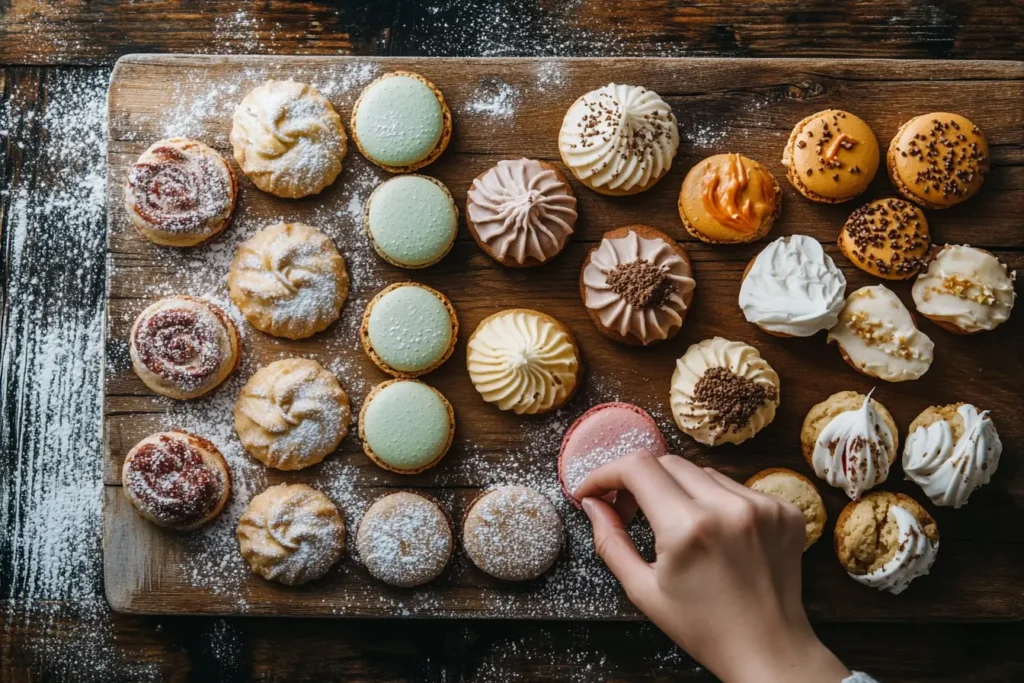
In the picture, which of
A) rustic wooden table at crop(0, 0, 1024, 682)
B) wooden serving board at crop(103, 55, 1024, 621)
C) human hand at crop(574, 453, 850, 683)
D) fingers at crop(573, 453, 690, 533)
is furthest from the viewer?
rustic wooden table at crop(0, 0, 1024, 682)

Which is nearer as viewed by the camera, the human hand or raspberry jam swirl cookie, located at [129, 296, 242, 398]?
the human hand

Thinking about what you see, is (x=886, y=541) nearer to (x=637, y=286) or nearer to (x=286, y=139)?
(x=637, y=286)

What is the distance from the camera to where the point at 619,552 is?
213 centimetres

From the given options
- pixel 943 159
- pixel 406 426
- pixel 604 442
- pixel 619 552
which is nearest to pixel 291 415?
pixel 406 426

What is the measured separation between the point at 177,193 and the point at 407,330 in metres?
0.86

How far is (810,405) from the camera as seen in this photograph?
2.73 m

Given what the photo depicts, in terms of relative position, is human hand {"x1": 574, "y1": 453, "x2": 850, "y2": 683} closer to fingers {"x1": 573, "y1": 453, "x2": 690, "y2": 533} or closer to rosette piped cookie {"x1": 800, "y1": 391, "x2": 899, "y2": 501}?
fingers {"x1": 573, "y1": 453, "x2": 690, "y2": 533}

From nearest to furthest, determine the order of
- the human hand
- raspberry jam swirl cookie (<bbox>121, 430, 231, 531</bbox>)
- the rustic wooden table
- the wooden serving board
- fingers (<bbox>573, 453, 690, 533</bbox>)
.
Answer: the human hand < fingers (<bbox>573, 453, 690, 533</bbox>) < raspberry jam swirl cookie (<bbox>121, 430, 231, 531</bbox>) < the wooden serving board < the rustic wooden table

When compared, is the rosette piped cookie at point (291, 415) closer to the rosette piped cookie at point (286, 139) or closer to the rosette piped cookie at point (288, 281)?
the rosette piped cookie at point (288, 281)

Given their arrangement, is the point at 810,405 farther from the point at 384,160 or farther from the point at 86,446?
the point at 86,446

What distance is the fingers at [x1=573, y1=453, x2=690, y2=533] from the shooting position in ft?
6.53

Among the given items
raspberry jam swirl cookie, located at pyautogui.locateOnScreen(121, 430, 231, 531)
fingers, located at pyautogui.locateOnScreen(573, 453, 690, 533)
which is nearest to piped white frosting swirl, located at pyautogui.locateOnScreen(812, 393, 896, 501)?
fingers, located at pyautogui.locateOnScreen(573, 453, 690, 533)

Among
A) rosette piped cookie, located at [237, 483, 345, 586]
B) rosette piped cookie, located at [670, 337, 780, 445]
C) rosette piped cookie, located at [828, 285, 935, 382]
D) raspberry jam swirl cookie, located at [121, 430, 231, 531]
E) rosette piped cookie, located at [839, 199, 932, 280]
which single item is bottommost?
rosette piped cookie, located at [237, 483, 345, 586]

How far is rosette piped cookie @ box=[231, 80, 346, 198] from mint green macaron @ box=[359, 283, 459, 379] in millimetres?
458
